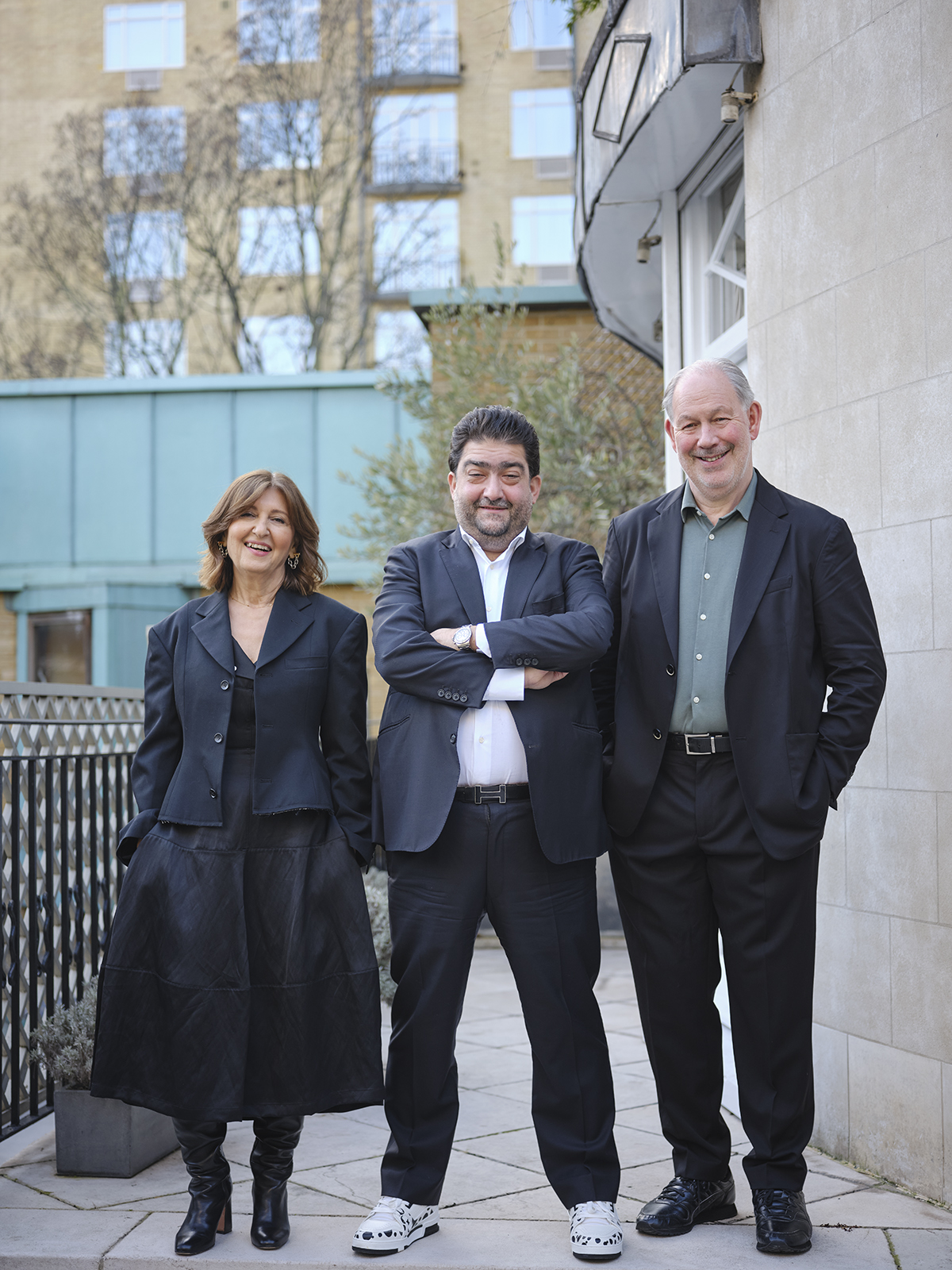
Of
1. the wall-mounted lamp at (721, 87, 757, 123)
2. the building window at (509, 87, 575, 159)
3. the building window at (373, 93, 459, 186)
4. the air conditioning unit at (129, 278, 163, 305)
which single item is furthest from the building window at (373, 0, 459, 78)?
the wall-mounted lamp at (721, 87, 757, 123)

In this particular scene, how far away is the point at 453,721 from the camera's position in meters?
2.89

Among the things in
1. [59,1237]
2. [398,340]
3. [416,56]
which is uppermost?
[416,56]

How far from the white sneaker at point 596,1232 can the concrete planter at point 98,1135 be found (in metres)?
1.33

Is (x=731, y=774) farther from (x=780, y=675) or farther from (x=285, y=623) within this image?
(x=285, y=623)

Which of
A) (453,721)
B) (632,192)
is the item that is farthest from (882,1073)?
(632,192)

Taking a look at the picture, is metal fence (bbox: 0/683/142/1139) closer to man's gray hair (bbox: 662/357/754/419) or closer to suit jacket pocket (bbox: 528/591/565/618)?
suit jacket pocket (bbox: 528/591/565/618)

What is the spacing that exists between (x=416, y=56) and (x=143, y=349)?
8.63m

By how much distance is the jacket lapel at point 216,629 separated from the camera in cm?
301

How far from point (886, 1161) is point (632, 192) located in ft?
12.9

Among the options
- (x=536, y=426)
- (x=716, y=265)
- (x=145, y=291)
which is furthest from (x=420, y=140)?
(x=716, y=265)

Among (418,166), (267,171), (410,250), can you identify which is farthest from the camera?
(418,166)

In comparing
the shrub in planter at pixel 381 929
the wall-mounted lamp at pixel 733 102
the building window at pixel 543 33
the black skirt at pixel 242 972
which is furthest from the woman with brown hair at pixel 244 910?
the building window at pixel 543 33

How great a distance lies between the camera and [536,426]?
9.11 meters

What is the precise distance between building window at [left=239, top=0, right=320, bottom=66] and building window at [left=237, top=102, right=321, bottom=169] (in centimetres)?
72
